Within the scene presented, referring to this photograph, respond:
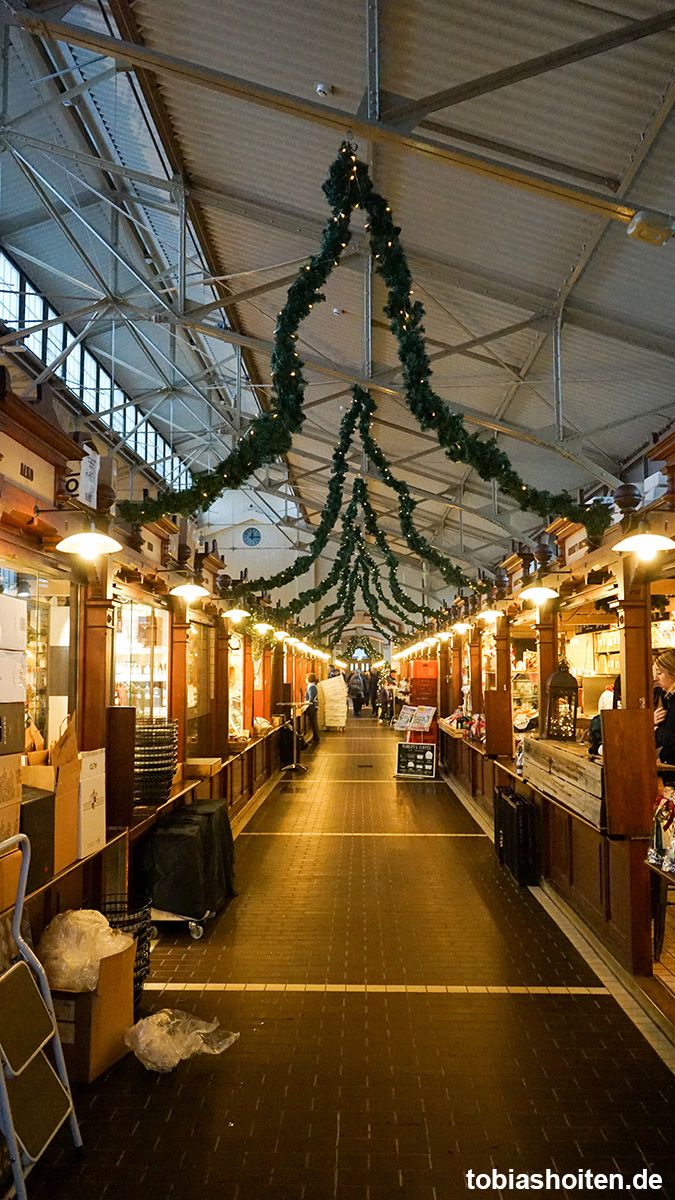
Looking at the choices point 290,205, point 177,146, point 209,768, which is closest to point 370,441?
point 290,205

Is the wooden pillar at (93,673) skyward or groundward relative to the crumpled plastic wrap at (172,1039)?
skyward

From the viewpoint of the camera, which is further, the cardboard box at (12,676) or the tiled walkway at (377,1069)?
the cardboard box at (12,676)

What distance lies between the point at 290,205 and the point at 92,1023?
6.15 m

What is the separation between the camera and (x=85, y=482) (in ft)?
14.7

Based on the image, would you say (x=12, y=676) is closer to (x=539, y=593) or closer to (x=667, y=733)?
(x=539, y=593)

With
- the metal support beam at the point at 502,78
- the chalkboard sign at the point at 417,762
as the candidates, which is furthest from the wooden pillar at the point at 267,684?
the metal support beam at the point at 502,78

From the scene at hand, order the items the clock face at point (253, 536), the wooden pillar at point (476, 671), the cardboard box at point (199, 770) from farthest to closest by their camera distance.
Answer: the clock face at point (253, 536), the wooden pillar at point (476, 671), the cardboard box at point (199, 770)

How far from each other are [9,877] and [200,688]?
18.5 ft

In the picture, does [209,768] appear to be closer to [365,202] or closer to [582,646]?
[365,202]

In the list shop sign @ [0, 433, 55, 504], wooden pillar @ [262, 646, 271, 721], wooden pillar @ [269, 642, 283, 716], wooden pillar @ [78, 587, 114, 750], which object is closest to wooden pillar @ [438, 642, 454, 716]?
wooden pillar @ [269, 642, 283, 716]

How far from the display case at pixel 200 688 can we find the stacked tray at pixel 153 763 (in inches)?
91.2

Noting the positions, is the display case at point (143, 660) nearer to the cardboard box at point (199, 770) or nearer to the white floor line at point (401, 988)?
the cardboard box at point (199, 770)

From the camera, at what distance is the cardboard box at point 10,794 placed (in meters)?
3.13

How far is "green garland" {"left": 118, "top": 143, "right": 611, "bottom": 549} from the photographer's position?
4047 millimetres
